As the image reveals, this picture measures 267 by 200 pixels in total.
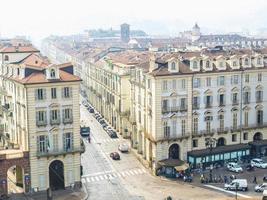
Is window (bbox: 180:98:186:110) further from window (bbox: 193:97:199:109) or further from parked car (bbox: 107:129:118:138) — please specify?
parked car (bbox: 107:129:118:138)

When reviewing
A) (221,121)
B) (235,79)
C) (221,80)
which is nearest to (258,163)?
(221,121)

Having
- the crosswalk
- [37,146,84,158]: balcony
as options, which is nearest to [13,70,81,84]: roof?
[37,146,84,158]: balcony

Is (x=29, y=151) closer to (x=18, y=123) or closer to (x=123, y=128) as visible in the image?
(x=18, y=123)

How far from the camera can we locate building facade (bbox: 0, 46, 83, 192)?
3164 inches

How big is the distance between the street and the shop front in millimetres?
8642

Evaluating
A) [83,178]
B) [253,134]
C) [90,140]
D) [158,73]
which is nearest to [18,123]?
[83,178]

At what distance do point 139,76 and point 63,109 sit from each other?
25.1 m

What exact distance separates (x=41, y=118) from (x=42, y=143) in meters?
4.02

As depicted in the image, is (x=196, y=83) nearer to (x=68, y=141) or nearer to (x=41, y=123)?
(x=68, y=141)

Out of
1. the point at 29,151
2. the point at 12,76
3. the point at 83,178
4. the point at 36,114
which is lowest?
the point at 83,178

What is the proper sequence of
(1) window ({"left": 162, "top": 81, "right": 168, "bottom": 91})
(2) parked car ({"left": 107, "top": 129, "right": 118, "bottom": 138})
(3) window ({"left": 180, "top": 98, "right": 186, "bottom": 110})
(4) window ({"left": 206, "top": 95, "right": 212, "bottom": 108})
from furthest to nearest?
(2) parked car ({"left": 107, "top": 129, "right": 118, "bottom": 138}), (4) window ({"left": 206, "top": 95, "right": 212, "bottom": 108}), (3) window ({"left": 180, "top": 98, "right": 186, "bottom": 110}), (1) window ({"left": 162, "top": 81, "right": 168, "bottom": 91})

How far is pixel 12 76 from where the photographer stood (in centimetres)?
8625

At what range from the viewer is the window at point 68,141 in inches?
3269

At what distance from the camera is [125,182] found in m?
89.1
